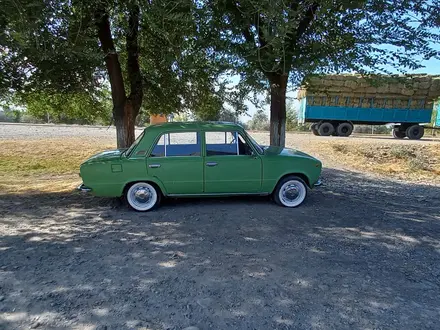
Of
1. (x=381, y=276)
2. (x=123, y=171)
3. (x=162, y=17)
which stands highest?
(x=162, y=17)

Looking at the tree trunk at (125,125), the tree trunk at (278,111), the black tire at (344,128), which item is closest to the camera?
the tree trunk at (278,111)

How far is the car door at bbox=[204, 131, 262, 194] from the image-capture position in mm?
5195

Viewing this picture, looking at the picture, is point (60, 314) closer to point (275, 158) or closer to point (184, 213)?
point (184, 213)

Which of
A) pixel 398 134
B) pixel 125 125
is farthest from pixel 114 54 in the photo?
pixel 398 134

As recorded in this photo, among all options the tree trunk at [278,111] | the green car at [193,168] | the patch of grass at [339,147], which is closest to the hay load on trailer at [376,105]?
the patch of grass at [339,147]

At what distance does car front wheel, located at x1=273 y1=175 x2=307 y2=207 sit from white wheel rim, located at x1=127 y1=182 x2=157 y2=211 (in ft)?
7.55

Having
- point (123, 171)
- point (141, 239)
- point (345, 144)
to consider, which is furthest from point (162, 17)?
point (345, 144)

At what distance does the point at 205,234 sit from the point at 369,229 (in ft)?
8.32

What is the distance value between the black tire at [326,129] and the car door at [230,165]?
15.4m

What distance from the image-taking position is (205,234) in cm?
421

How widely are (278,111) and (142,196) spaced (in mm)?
3771

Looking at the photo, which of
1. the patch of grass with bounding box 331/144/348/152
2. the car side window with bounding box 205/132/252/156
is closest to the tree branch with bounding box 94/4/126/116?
the car side window with bounding box 205/132/252/156

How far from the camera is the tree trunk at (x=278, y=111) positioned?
6.47 meters

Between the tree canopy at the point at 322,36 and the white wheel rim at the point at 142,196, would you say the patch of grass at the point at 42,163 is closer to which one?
the white wheel rim at the point at 142,196
